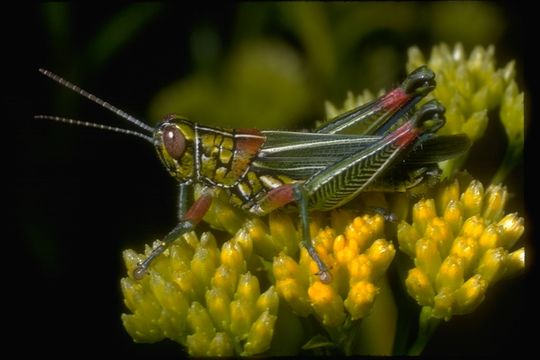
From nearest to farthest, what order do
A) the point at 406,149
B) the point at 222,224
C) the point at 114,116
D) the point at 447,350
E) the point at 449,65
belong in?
the point at 406,149 → the point at 222,224 → the point at 447,350 → the point at 449,65 → the point at 114,116

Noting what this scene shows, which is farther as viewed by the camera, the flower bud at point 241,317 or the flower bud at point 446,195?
the flower bud at point 446,195

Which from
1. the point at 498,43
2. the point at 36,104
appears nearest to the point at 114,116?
the point at 36,104

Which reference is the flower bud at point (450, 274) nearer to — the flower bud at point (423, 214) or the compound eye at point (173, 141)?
the flower bud at point (423, 214)

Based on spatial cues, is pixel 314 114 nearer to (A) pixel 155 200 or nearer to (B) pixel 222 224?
(A) pixel 155 200

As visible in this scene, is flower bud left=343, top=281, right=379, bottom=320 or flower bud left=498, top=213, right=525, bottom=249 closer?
flower bud left=343, top=281, right=379, bottom=320

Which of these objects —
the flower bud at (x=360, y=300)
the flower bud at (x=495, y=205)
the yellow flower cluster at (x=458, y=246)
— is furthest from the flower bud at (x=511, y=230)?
the flower bud at (x=360, y=300)

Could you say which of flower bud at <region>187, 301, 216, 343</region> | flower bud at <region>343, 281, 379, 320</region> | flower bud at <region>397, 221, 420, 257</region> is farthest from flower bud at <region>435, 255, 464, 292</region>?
flower bud at <region>187, 301, 216, 343</region>

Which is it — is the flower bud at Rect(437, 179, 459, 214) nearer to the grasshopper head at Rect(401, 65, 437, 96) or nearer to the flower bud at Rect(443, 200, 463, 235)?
the flower bud at Rect(443, 200, 463, 235)

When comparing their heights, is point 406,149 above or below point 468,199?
above
